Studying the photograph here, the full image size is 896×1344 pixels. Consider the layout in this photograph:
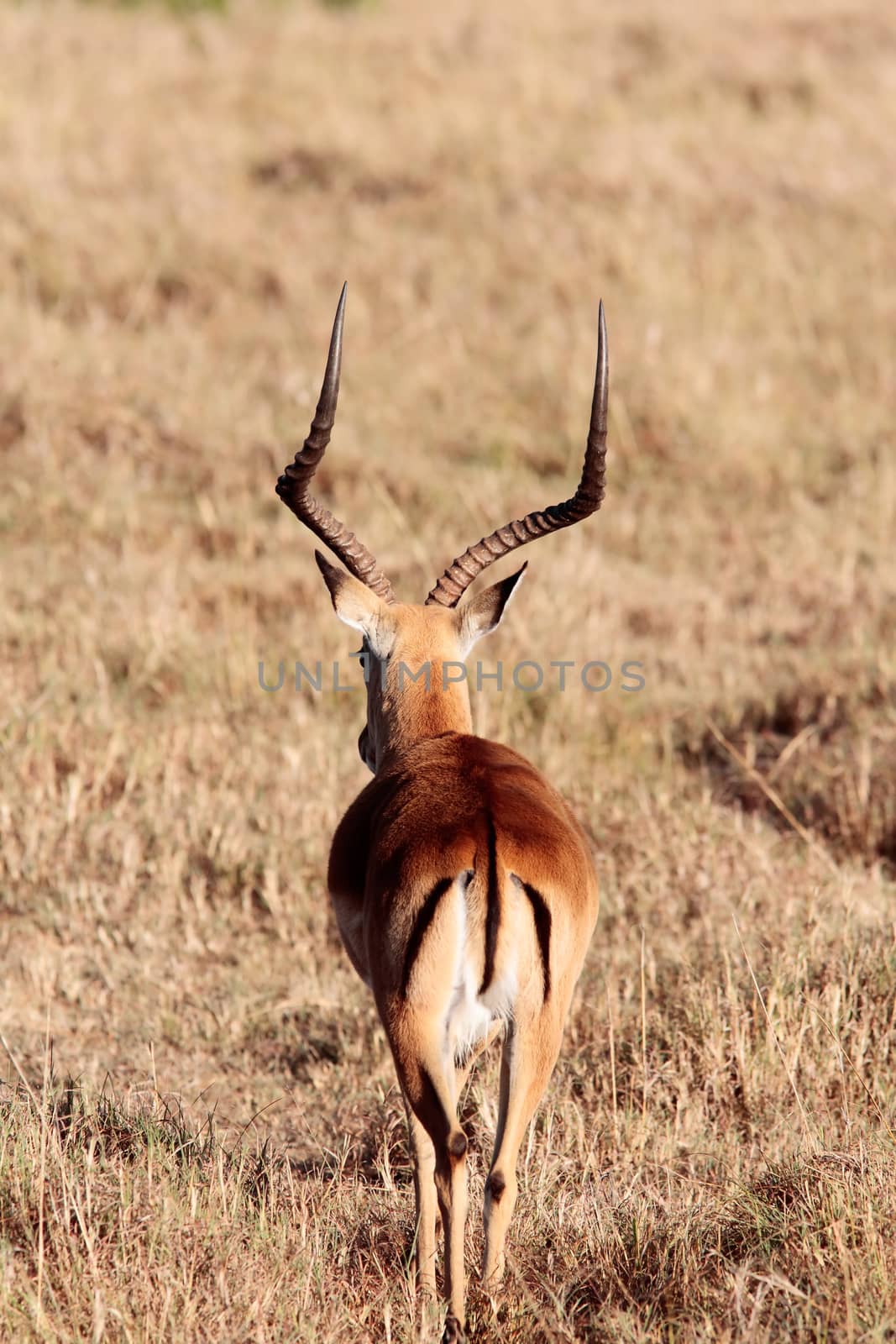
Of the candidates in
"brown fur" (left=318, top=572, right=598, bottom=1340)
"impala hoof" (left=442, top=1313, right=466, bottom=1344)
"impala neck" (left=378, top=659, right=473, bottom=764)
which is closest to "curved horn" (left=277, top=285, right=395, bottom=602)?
"impala neck" (left=378, top=659, right=473, bottom=764)

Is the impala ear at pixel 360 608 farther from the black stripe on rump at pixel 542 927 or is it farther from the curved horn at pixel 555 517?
the black stripe on rump at pixel 542 927

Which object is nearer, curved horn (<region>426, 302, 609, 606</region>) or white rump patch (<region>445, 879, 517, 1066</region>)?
white rump patch (<region>445, 879, 517, 1066</region>)

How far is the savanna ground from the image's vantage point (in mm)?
3576

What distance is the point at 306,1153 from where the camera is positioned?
438 cm

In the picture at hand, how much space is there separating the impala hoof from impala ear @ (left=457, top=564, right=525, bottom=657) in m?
1.98

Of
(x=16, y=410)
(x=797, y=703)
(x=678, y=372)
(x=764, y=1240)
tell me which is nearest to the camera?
(x=764, y=1240)

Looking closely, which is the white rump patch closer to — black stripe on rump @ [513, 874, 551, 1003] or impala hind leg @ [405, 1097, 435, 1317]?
black stripe on rump @ [513, 874, 551, 1003]

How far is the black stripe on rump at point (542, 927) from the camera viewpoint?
329 centimetres

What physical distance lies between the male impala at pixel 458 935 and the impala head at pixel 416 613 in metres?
0.40

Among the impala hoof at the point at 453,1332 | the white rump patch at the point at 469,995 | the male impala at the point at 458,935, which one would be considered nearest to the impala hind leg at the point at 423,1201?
the male impala at the point at 458,935

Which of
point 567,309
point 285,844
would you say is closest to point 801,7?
point 567,309

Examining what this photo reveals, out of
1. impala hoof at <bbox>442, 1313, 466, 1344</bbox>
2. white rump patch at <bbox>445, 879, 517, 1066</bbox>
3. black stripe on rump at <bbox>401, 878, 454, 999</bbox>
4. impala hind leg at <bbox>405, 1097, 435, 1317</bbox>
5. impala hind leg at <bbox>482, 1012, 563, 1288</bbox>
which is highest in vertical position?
black stripe on rump at <bbox>401, 878, 454, 999</bbox>

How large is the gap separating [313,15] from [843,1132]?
1836 cm

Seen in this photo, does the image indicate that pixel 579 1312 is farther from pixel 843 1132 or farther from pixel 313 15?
pixel 313 15
